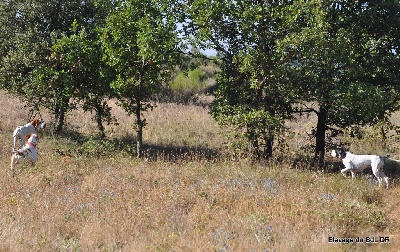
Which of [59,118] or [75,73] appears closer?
[75,73]

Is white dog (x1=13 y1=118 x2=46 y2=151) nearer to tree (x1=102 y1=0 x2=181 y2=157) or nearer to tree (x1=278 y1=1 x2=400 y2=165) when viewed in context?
tree (x1=102 y1=0 x2=181 y2=157)

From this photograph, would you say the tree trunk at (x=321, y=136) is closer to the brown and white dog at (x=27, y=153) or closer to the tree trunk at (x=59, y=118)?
the brown and white dog at (x=27, y=153)

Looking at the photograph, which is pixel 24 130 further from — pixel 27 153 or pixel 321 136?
pixel 321 136

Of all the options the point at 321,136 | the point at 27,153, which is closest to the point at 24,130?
the point at 27,153

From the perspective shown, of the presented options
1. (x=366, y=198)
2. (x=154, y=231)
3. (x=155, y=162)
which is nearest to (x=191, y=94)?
(x=155, y=162)

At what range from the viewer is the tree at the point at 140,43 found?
13.7m

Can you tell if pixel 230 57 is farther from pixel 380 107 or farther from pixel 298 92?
pixel 380 107

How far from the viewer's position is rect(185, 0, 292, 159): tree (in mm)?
13453

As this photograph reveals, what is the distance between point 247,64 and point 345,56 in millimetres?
3079

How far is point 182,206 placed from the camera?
940 centimetres

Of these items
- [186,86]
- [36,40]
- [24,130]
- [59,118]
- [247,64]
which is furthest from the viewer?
[186,86]

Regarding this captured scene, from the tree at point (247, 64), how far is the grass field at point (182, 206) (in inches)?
49.1

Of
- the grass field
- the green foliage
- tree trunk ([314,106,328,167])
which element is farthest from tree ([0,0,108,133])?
the green foliage

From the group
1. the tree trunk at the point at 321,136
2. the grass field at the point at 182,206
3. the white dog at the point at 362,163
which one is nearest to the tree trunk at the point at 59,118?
the grass field at the point at 182,206
